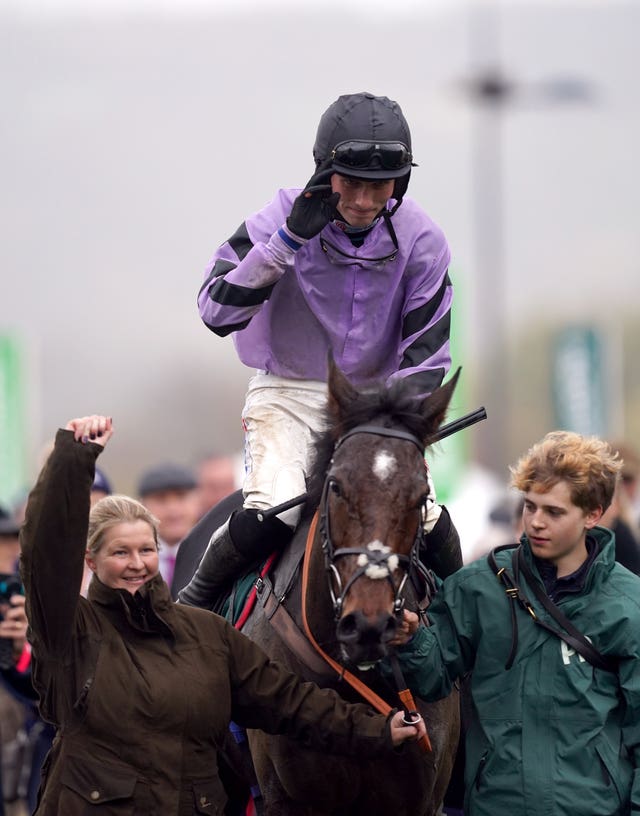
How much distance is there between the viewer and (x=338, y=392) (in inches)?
199

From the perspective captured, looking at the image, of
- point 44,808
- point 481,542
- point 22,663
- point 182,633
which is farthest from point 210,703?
point 481,542

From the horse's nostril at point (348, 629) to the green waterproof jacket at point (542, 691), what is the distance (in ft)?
1.22

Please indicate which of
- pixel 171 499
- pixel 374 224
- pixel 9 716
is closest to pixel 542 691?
pixel 374 224

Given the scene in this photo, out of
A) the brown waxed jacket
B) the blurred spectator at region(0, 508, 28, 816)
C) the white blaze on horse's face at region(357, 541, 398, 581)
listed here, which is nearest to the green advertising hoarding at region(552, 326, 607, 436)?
the blurred spectator at region(0, 508, 28, 816)

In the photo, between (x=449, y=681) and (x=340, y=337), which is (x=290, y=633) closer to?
(x=449, y=681)

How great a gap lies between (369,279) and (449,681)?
5.12 ft

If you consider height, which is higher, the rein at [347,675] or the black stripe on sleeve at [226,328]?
the black stripe on sleeve at [226,328]

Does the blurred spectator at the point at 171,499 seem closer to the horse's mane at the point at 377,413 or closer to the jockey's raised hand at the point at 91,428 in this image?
the horse's mane at the point at 377,413

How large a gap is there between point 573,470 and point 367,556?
760mm

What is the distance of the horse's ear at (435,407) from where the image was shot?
5000mm

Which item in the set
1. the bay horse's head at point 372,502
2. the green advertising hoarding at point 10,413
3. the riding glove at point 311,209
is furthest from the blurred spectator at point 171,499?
the bay horse's head at point 372,502

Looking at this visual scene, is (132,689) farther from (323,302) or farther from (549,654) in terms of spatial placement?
(323,302)

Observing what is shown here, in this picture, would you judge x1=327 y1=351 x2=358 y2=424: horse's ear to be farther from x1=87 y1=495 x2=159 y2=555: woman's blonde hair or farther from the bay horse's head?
x1=87 y1=495 x2=159 y2=555: woman's blonde hair

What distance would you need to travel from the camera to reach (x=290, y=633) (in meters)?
5.33
